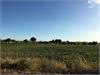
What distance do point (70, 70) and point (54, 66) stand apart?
919 mm

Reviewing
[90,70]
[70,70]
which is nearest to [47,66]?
[70,70]

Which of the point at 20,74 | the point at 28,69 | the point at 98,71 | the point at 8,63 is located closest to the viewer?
the point at 20,74

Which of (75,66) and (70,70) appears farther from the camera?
(75,66)

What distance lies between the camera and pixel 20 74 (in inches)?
404

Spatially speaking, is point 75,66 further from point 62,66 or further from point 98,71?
point 98,71

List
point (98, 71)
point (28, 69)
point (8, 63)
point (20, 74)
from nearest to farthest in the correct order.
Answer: point (20, 74), point (98, 71), point (28, 69), point (8, 63)

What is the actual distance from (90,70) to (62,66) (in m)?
1.46

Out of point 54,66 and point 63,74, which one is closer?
point 63,74

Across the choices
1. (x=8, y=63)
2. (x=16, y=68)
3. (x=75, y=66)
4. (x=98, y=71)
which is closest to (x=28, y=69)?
(x=16, y=68)

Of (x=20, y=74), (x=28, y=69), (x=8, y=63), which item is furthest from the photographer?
(x=8, y=63)

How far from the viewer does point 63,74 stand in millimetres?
10578

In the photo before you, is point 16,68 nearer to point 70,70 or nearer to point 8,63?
point 8,63

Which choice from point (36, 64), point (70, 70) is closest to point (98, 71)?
point (70, 70)

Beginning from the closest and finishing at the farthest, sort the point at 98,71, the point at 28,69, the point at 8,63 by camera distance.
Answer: the point at 98,71 < the point at 28,69 < the point at 8,63
